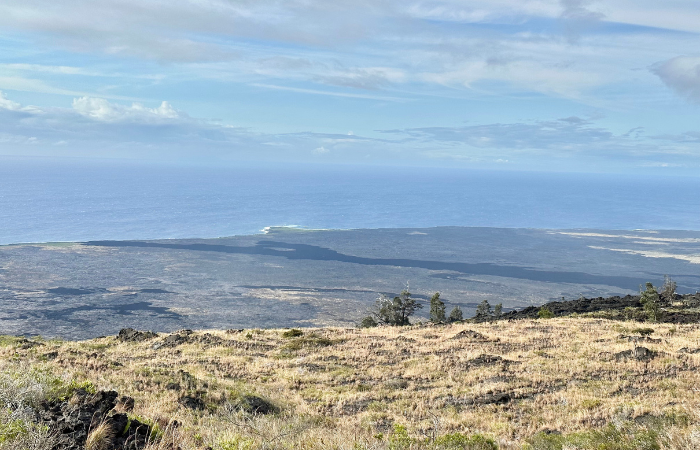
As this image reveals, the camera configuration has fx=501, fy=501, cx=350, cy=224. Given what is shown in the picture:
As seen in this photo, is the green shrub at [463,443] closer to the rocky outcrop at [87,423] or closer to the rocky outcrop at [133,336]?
the rocky outcrop at [87,423]

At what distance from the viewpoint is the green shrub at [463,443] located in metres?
9.68

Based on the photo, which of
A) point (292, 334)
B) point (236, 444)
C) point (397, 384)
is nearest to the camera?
point (236, 444)

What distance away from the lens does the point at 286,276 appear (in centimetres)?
12650

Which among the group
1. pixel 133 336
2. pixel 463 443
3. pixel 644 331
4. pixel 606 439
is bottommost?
pixel 133 336

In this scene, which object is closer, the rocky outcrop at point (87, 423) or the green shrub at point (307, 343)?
the rocky outcrop at point (87, 423)

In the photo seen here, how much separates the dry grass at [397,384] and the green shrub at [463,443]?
0.50 m

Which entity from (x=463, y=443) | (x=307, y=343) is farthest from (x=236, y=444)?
(x=307, y=343)

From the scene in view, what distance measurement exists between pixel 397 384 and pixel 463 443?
9.66 meters

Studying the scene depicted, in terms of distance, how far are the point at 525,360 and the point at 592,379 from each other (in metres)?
4.49

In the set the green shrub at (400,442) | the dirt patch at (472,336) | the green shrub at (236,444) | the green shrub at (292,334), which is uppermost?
the green shrub at (236,444)

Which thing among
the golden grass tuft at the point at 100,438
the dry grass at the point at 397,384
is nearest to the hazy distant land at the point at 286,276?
the dry grass at the point at 397,384

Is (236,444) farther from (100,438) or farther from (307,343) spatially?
(307,343)

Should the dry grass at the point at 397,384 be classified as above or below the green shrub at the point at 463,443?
below

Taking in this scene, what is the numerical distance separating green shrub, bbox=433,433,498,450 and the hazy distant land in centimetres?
7434
